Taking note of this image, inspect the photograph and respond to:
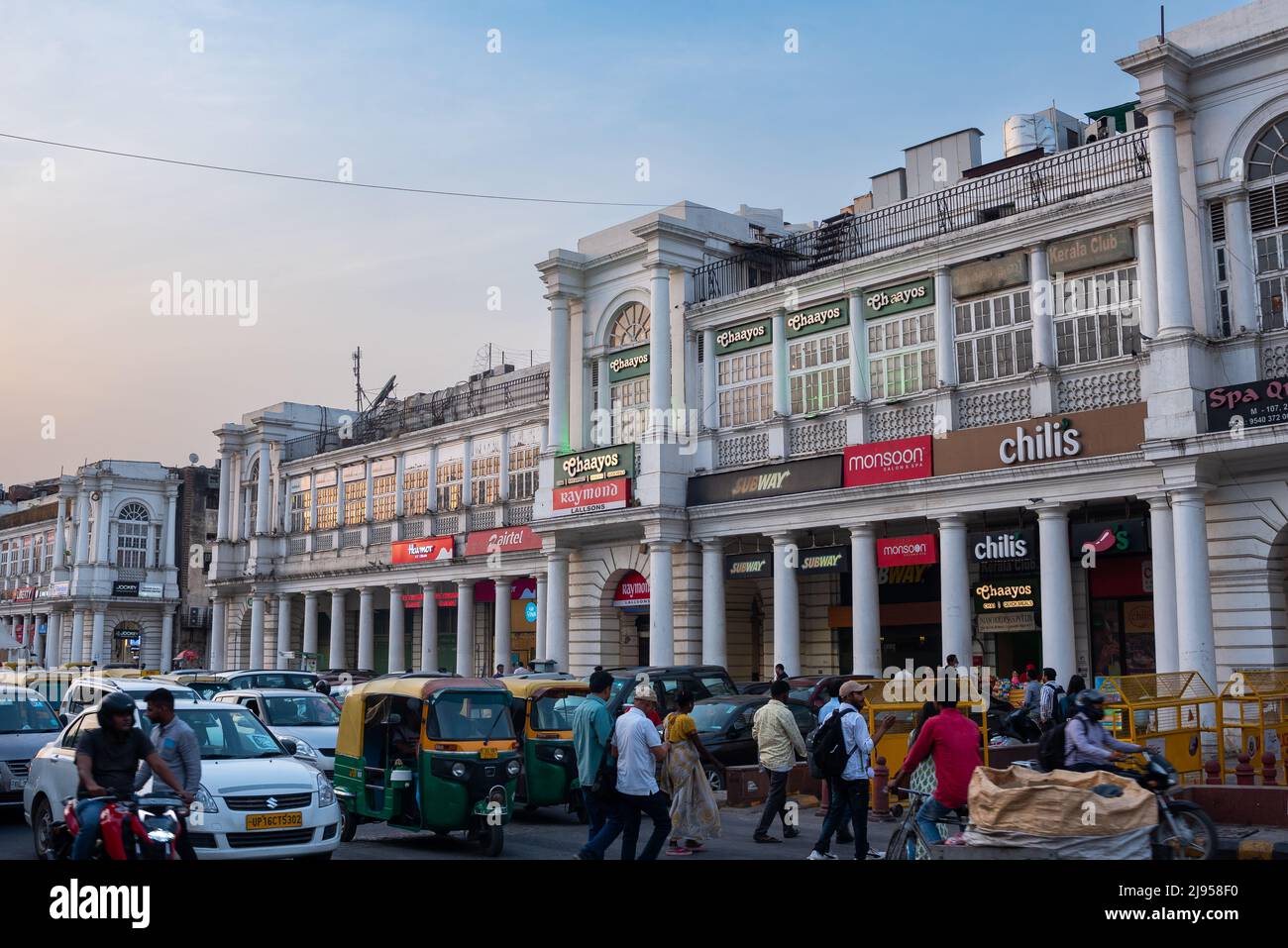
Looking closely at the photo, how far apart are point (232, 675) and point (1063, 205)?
2028cm

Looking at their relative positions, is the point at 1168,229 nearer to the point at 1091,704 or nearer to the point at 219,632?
the point at 1091,704

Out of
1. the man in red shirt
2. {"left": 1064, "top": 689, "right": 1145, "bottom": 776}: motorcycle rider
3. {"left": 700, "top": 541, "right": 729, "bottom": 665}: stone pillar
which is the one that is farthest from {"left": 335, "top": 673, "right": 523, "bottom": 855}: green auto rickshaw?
{"left": 700, "top": 541, "right": 729, "bottom": 665}: stone pillar

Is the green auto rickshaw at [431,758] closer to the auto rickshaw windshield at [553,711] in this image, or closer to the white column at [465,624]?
the auto rickshaw windshield at [553,711]

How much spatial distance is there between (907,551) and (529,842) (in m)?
14.9

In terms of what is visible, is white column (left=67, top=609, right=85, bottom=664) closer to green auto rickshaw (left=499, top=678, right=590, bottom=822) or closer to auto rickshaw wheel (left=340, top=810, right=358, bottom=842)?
green auto rickshaw (left=499, top=678, right=590, bottom=822)

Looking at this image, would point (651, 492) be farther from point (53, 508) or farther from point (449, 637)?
point (53, 508)

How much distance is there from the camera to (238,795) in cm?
1123

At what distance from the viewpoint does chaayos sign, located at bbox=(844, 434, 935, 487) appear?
87.4ft

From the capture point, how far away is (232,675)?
27.0m

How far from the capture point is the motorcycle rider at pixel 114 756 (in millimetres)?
9391

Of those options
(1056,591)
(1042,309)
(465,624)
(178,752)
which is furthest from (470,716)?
(465,624)

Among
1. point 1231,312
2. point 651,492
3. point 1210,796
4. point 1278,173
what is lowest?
point 1210,796

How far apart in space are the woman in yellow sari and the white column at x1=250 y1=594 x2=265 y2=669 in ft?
145
